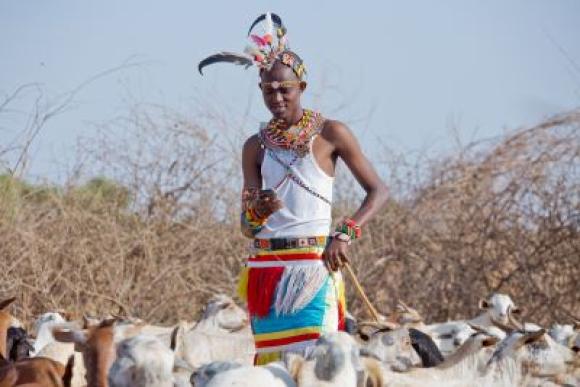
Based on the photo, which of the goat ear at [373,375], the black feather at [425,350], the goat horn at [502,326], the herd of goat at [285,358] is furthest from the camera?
the goat horn at [502,326]

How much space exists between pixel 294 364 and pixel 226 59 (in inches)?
53.8

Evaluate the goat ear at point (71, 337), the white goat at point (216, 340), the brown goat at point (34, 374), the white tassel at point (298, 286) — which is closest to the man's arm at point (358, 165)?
the white tassel at point (298, 286)

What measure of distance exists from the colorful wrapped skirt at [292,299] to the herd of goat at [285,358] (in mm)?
131

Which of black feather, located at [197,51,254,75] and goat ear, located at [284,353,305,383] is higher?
black feather, located at [197,51,254,75]

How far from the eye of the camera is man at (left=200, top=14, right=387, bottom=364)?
5.96 meters

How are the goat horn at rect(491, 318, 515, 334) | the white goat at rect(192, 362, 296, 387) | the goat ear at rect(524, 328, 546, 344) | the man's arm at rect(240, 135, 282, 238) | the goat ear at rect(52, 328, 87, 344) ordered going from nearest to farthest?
1. the white goat at rect(192, 362, 296, 387)
2. the goat ear at rect(52, 328, 87, 344)
3. the man's arm at rect(240, 135, 282, 238)
4. the goat ear at rect(524, 328, 546, 344)
5. the goat horn at rect(491, 318, 515, 334)

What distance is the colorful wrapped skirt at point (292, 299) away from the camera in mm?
5965

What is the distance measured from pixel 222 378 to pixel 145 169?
25.7 ft

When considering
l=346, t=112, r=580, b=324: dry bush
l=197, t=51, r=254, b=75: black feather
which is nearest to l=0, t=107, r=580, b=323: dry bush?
l=346, t=112, r=580, b=324: dry bush

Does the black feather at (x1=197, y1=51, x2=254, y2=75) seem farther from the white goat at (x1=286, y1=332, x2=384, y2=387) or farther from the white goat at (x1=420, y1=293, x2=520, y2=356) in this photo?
the white goat at (x1=420, y1=293, x2=520, y2=356)

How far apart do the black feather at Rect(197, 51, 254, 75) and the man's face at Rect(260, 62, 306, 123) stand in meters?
0.11

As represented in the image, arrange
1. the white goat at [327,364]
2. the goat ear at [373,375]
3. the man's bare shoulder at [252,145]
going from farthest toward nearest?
the goat ear at [373,375] < the man's bare shoulder at [252,145] < the white goat at [327,364]

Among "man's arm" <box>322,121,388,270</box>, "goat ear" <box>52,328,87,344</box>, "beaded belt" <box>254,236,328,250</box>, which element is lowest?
"goat ear" <box>52,328,87,344</box>

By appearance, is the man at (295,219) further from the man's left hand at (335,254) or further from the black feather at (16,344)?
the black feather at (16,344)
